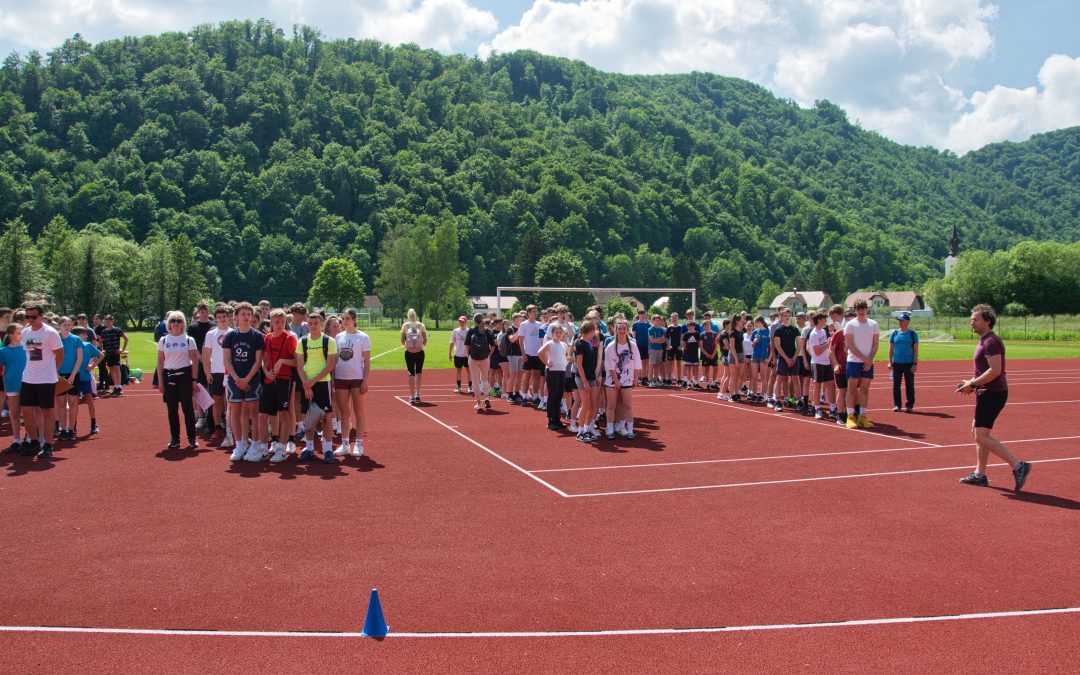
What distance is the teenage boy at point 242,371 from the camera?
10.8m

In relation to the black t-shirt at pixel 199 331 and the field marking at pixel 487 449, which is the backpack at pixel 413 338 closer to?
the field marking at pixel 487 449

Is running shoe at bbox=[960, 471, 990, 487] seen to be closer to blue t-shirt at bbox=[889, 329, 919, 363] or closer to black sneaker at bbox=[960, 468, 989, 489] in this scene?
black sneaker at bbox=[960, 468, 989, 489]

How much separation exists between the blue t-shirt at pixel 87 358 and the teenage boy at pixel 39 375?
6.27 ft

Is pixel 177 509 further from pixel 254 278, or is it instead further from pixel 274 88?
pixel 274 88

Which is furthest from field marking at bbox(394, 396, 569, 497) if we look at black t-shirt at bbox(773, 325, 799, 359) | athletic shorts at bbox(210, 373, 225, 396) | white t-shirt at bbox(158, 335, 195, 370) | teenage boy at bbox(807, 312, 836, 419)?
black t-shirt at bbox(773, 325, 799, 359)

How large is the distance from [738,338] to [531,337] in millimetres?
5042

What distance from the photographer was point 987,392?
9195mm

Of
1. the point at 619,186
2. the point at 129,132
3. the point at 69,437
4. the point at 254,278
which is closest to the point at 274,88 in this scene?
the point at 129,132

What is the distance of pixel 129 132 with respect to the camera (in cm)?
14525

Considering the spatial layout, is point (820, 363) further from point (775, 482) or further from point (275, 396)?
point (275, 396)

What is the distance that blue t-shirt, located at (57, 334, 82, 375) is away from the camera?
504 inches

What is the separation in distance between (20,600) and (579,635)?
4.16 meters

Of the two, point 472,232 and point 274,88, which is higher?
point 274,88

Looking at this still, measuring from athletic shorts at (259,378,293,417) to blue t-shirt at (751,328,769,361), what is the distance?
11.0 meters
